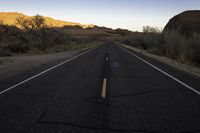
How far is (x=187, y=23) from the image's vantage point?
47.7 meters

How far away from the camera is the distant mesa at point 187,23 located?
43906 millimetres

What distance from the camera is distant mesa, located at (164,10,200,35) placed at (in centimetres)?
4391

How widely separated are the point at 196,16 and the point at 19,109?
162 feet

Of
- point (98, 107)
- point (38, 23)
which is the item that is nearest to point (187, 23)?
point (38, 23)

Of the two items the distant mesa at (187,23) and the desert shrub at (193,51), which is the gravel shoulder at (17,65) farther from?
the distant mesa at (187,23)

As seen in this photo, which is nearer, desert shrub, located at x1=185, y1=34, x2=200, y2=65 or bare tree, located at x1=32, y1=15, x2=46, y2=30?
desert shrub, located at x1=185, y1=34, x2=200, y2=65

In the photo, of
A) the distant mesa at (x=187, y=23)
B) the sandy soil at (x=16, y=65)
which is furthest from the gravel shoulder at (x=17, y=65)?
the distant mesa at (x=187, y=23)

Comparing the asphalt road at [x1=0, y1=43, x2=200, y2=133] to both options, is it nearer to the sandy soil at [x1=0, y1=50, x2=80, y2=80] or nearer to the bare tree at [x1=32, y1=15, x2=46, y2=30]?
the sandy soil at [x1=0, y1=50, x2=80, y2=80]

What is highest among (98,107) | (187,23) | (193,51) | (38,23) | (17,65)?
(187,23)

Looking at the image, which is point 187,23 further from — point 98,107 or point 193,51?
point 98,107

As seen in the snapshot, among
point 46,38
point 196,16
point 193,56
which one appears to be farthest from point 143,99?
point 196,16

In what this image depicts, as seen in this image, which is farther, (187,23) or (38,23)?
(38,23)

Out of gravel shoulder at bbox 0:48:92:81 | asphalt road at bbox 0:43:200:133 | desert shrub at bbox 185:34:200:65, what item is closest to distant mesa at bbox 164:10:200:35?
desert shrub at bbox 185:34:200:65

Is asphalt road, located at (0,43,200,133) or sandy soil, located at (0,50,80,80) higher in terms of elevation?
asphalt road, located at (0,43,200,133)
